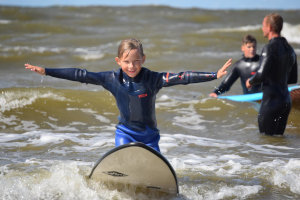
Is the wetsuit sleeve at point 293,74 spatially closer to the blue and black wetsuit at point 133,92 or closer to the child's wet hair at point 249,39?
the child's wet hair at point 249,39

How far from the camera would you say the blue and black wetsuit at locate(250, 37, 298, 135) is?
6.00 metres

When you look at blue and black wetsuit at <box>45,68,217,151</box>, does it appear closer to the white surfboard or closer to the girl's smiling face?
the girl's smiling face

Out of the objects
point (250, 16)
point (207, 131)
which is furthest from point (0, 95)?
point (250, 16)

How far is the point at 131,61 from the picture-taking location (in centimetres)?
420

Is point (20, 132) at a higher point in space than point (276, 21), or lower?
lower

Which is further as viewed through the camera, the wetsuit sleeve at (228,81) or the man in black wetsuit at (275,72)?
the wetsuit sleeve at (228,81)

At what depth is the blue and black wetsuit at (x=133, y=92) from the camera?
4336 millimetres

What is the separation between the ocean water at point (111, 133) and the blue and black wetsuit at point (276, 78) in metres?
0.42

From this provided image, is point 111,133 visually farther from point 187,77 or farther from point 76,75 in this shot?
point 187,77

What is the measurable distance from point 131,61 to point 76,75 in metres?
0.54

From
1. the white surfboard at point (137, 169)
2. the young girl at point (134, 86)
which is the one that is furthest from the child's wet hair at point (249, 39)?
the white surfboard at point (137, 169)

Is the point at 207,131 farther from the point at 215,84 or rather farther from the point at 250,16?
the point at 250,16

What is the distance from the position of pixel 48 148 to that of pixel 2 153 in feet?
1.98

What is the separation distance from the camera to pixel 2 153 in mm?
5996
